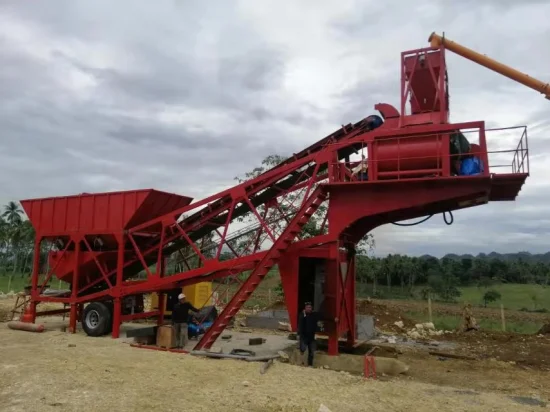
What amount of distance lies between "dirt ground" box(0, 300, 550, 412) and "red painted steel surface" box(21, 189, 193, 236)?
4.22m

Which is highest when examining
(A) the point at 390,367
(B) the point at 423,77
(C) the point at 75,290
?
(B) the point at 423,77

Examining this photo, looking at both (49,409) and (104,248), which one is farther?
(104,248)

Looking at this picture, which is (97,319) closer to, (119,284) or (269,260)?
(119,284)

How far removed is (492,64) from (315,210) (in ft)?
21.0

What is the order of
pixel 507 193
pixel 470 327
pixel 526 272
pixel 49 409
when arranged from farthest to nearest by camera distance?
pixel 526 272 → pixel 470 327 → pixel 507 193 → pixel 49 409

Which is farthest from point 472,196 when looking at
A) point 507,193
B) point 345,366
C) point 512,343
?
point 512,343

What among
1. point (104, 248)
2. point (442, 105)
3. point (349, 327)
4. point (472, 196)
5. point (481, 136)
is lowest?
point (349, 327)

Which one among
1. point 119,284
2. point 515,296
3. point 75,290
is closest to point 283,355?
point 119,284

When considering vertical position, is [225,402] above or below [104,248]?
below

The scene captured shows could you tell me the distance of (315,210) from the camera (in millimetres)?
11953

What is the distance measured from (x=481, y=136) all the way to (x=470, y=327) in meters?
10.2

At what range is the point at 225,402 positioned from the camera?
7617 mm

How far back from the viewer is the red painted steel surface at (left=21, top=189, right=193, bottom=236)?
1473 cm

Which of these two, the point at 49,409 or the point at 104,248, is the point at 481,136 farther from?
the point at 104,248
